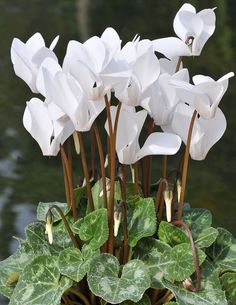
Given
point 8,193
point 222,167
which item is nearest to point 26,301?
point 8,193

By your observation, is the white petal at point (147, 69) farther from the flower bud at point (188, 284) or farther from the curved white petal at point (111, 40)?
the flower bud at point (188, 284)

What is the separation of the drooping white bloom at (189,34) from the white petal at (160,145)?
0.14m

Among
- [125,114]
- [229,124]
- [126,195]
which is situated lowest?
[229,124]

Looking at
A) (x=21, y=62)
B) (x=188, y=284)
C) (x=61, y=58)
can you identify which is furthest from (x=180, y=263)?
(x=61, y=58)

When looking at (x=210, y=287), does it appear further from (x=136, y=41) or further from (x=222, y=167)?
(x=222, y=167)

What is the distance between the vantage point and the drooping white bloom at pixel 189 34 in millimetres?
1154

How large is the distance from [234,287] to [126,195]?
8.4 inches

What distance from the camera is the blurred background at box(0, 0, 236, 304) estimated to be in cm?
270

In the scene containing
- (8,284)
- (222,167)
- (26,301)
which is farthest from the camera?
(222,167)

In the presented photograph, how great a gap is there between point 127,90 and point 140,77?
0.03 m

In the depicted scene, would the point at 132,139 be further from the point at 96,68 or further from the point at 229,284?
the point at 229,284

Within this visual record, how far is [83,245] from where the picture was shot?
1170 millimetres

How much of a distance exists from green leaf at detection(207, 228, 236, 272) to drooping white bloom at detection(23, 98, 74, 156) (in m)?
0.28

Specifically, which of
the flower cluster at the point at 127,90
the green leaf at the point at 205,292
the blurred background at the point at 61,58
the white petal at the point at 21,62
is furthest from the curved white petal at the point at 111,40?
the blurred background at the point at 61,58
